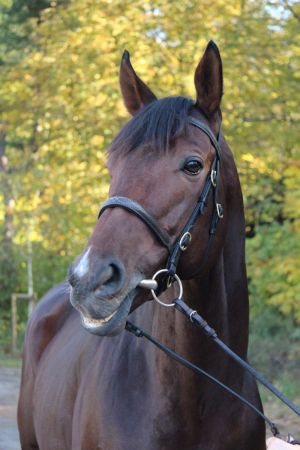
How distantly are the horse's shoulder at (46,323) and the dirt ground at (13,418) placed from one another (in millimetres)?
2792

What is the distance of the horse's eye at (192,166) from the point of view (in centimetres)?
320

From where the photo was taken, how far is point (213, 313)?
3.49 meters

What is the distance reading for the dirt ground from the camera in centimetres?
835

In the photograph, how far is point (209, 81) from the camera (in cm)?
339

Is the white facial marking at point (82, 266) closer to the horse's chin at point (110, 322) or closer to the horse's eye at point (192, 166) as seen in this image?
the horse's chin at point (110, 322)

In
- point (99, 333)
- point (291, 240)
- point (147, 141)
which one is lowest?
point (291, 240)

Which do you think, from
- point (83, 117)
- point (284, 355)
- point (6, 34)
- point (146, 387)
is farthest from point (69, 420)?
point (6, 34)

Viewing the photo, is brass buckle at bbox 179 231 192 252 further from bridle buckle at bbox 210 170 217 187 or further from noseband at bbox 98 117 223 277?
bridle buckle at bbox 210 170 217 187

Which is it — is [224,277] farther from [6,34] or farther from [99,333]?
[6,34]

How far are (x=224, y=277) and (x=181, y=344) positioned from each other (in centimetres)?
33

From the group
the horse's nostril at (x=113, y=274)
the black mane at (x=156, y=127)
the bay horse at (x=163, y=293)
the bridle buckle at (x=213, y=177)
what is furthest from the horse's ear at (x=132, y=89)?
the horse's nostril at (x=113, y=274)

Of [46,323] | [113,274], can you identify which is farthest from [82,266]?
[46,323]

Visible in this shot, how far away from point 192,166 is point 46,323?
2472 millimetres

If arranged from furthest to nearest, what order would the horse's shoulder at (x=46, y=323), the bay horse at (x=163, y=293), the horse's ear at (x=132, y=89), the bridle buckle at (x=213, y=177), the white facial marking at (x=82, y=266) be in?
the horse's shoulder at (x=46, y=323) < the horse's ear at (x=132, y=89) < the bridle buckle at (x=213, y=177) < the bay horse at (x=163, y=293) < the white facial marking at (x=82, y=266)
